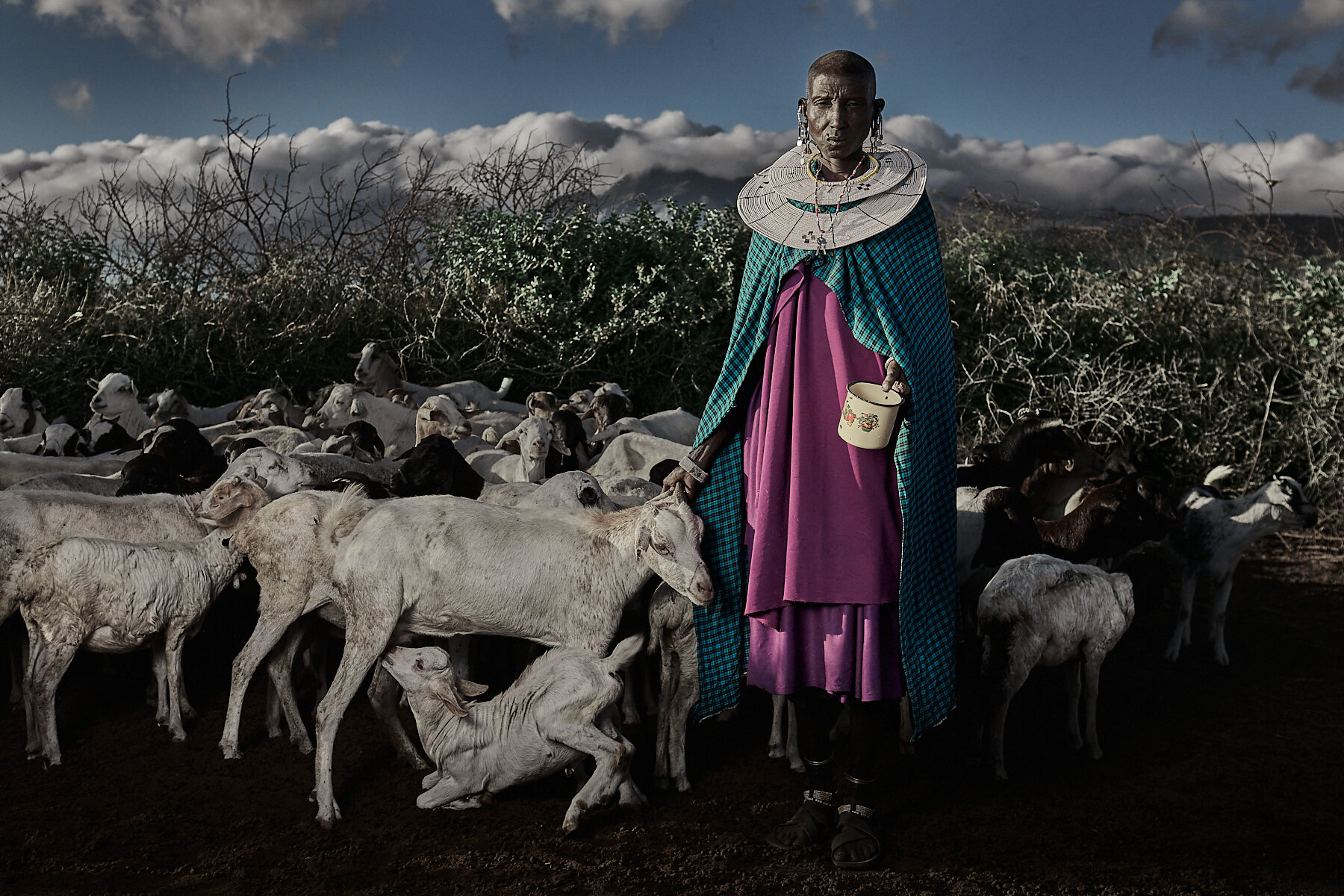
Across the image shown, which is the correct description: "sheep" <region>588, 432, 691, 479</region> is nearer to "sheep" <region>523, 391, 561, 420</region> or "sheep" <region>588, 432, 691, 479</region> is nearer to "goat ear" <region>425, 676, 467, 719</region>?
"sheep" <region>523, 391, 561, 420</region>

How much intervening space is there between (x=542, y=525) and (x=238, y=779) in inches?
64.4

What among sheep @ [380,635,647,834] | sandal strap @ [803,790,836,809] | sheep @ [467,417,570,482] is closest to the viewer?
A: sandal strap @ [803,790,836,809]

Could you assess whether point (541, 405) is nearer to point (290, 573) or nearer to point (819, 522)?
point (290, 573)

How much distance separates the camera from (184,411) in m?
9.59

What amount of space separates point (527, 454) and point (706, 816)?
3.05m

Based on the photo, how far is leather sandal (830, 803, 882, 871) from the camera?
3.71 meters

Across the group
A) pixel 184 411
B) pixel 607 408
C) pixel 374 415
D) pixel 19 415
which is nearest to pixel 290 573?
pixel 374 415

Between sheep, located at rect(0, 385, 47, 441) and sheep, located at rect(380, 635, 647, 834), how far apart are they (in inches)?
239

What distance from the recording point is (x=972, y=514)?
20.3 feet

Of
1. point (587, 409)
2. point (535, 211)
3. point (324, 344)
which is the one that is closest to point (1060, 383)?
point (587, 409)

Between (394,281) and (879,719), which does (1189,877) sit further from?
(394,281)

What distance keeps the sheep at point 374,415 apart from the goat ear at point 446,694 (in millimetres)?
5008

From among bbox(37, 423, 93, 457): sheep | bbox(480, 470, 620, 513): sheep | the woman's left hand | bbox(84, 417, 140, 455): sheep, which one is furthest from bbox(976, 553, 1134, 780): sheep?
bbox(37, 423, 93, 457): sheep

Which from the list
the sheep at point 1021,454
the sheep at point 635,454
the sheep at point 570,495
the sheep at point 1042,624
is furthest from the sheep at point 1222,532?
the sheep at point 570,495
